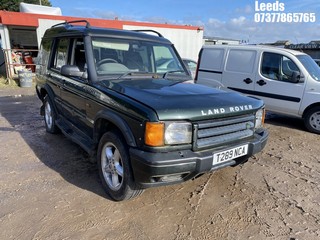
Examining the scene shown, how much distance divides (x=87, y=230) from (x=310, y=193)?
9.26 ft

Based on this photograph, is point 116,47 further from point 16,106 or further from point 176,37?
point 176,37

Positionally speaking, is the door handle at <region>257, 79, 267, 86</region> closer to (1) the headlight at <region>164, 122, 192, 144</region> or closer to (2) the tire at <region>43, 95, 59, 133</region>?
(1) the headlight at <region>164, 122, 192, 144</region>

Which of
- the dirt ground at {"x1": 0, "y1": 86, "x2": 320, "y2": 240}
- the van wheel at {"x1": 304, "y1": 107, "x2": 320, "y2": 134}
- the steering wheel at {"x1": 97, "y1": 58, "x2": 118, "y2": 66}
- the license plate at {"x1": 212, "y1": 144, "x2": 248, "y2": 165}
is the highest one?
the steering wheel at {"x1": 97, "y1": 58, "x2": 118, "y2": 66}

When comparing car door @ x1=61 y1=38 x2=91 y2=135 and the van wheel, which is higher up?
car door @ x1=61 y1=38 x2=91 y2=135

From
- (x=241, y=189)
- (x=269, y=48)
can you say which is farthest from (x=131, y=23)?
(x=241, y=189)

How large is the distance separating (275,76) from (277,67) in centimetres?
22

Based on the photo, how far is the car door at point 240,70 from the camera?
6.88 meters

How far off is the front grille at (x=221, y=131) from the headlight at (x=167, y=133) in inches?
4.1

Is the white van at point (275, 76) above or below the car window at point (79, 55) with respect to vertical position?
below

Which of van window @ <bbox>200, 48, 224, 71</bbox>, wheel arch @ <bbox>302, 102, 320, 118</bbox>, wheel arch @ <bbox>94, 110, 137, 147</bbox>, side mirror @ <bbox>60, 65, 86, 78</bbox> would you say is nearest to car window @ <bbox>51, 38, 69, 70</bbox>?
side mirror @ <bbox>60, 65, 86, 78</bbox>

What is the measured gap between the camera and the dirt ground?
269 cm

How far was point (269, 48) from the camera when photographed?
6.72 meters

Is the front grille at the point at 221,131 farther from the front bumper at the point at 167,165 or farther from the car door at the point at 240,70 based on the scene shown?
the car door at the point at 240,70

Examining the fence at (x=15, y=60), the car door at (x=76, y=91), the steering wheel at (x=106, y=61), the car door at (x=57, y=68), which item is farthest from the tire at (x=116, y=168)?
the fence at (x=15, y=60)
